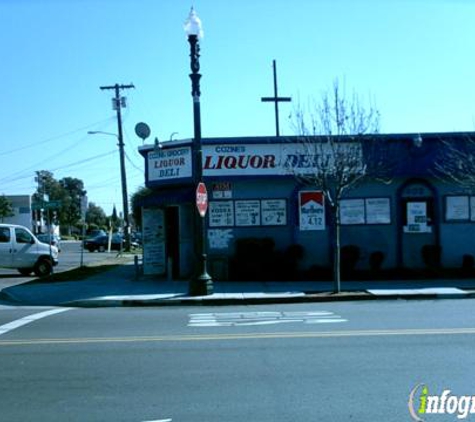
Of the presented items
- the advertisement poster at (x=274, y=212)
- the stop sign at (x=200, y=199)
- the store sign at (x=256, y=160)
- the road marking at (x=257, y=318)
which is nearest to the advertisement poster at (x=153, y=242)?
the store sign at (x=256, y=160)

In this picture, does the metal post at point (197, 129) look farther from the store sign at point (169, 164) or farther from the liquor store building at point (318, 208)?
the store sign at point (169, 164)

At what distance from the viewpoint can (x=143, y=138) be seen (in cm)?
2473

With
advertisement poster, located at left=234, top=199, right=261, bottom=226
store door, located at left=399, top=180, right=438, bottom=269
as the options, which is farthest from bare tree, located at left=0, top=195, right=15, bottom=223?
store door, located at left=399, top=180, right=438, bottom=269

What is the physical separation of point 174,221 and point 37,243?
5.79m

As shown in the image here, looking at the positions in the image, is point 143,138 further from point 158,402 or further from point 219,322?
point 158,402

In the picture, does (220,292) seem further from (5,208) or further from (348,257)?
(5,208)

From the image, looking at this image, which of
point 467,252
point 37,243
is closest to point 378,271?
point 467,252

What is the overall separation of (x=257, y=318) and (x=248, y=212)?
8546 mm

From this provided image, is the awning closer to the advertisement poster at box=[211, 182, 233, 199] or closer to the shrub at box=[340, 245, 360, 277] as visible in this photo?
the advertisement poster at box=[211, 182, 233, 199]

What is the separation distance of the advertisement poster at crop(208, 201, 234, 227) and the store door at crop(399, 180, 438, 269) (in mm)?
5387

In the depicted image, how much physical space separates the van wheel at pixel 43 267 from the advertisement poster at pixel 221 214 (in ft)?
24.8

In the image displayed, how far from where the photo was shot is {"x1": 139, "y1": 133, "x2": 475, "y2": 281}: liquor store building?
20.6 metres

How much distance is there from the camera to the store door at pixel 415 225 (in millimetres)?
20891

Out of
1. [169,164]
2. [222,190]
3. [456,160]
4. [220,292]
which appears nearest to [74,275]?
[169,164]
